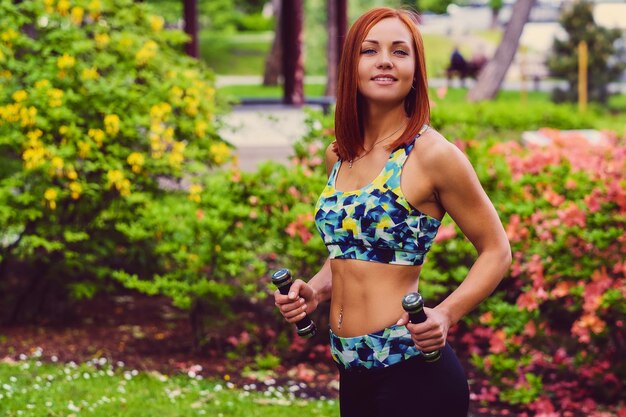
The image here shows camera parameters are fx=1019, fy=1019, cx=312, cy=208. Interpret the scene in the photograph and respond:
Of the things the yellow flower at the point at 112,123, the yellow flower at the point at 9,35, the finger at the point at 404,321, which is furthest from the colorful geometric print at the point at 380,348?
the yellow flower at the point at 9,35

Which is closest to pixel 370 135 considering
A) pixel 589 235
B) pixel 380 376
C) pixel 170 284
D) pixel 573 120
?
pixel 380 376

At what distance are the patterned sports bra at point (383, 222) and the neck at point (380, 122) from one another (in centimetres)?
11

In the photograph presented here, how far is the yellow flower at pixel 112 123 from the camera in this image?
7.40m

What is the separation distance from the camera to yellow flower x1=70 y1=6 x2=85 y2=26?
7801mm

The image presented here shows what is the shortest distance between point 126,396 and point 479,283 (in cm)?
381

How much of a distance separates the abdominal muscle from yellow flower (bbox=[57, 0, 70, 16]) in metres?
5.55

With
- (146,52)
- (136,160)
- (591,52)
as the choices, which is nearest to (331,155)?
(136,160)

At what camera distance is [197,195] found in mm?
7305

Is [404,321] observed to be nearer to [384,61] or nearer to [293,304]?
[293,304]

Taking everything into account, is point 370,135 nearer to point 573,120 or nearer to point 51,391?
point 51,391

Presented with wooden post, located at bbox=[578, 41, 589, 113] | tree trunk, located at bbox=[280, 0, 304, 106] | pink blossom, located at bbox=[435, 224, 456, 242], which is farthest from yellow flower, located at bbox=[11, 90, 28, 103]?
wooden post, located at bbox=[578, 41, 589, 113]

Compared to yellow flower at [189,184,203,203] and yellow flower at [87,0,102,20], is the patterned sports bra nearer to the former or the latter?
yellow flower at [189,184,203,203]

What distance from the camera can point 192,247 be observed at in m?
7.02

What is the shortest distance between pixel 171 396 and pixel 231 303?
2.32 meters
